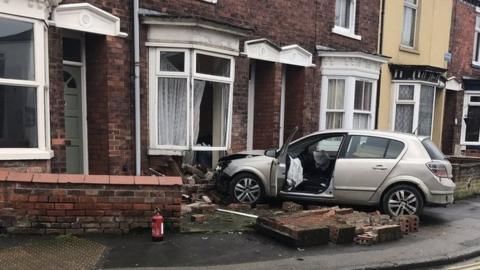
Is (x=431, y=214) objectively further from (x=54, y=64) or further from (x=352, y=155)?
(x=54, y=64)

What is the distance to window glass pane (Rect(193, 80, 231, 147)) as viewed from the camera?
383 inches

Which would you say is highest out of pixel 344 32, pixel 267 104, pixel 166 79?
pixel 344 32

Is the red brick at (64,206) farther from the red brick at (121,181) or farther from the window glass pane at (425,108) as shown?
Answer: the window glass pane at (425,108)

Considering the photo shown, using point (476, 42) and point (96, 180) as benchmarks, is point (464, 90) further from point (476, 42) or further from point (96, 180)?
point (96, 180)

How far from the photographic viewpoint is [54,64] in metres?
7.34

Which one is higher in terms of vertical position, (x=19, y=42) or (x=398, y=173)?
(x=19, y=42)

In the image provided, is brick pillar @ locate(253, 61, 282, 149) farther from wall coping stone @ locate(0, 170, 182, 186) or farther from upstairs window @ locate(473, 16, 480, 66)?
upstairs window @ locate(473, 16, 480, 66)

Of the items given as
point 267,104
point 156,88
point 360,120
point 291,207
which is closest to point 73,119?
point 156,88

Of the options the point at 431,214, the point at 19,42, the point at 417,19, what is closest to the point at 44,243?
the point at 19,42

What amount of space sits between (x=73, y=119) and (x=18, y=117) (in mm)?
1729

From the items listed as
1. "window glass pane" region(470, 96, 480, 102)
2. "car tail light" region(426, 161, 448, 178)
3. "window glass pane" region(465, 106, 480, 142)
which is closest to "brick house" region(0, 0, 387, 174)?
"car tail light" region(426, 161, 448, 178)

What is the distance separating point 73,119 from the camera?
27.9 feet

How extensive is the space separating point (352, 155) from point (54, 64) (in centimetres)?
515

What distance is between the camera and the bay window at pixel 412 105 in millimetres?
14633
